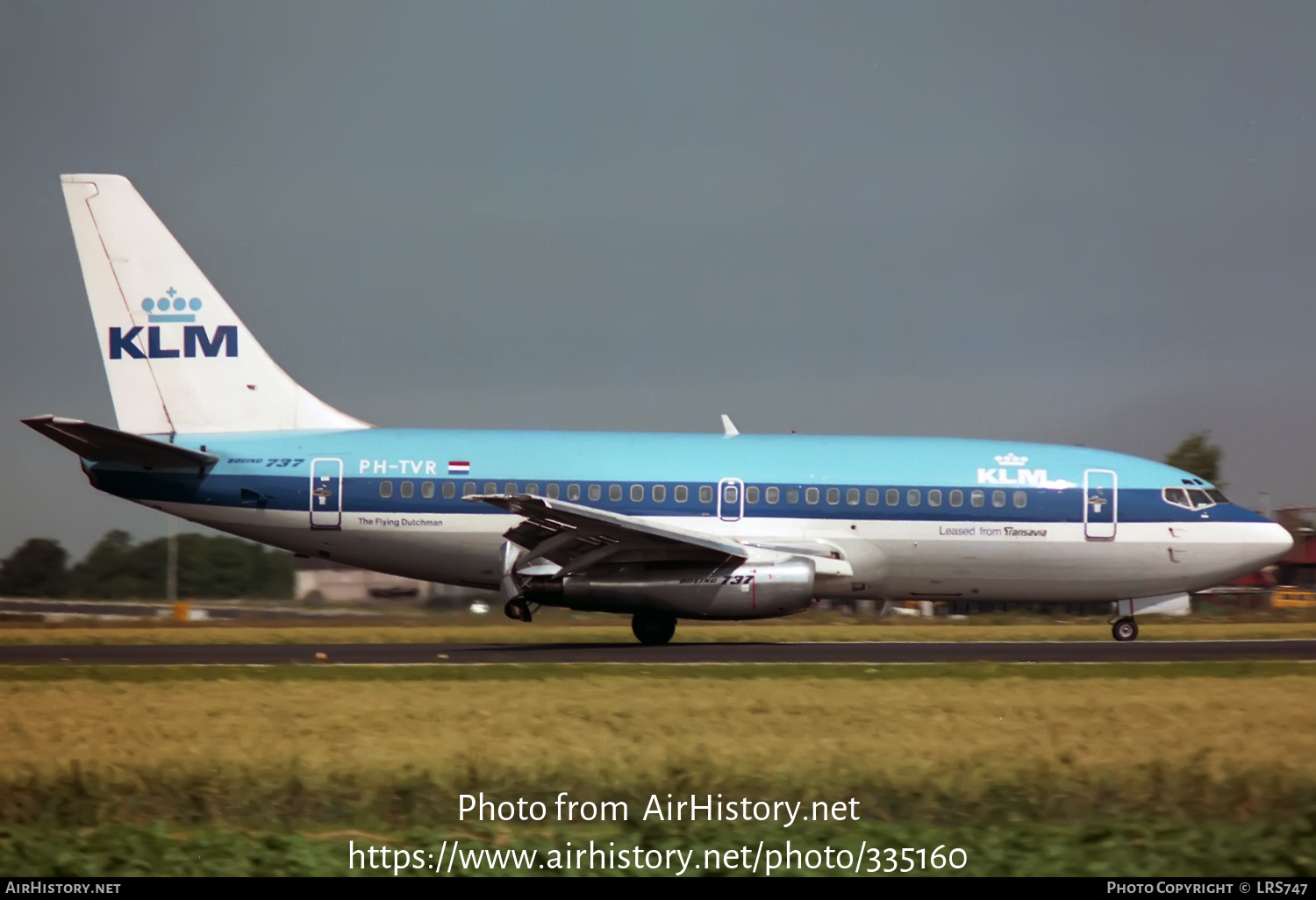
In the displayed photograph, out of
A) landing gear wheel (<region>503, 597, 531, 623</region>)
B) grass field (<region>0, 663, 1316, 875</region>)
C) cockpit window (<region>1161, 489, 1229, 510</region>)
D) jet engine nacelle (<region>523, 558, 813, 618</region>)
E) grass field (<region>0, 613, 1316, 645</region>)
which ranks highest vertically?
cockpit window (<region>1161, 489, 1229, 510</region>)

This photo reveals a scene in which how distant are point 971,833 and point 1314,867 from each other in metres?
1.83

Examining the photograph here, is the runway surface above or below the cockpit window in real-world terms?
below

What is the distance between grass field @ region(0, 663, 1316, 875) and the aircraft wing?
6.87 metres

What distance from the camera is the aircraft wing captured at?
23.0 meters

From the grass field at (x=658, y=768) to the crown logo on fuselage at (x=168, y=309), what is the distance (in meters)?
11.8

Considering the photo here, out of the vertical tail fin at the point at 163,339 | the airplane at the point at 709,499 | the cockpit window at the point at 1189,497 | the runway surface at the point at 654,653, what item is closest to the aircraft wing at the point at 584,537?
the airplane at the point at 709,499

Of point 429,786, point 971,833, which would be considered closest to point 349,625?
point 429,786

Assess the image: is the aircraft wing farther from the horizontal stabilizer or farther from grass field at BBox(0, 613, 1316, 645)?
the horizontal stabilizer

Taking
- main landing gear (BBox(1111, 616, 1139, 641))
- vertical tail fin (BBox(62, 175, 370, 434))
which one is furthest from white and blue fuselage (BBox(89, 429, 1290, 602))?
vertical tail fin (BBox(62, 175, 370, 434))

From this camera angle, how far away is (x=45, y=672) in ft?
58.4

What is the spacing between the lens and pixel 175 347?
26.7 metres

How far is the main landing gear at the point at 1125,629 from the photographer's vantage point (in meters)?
25.6
